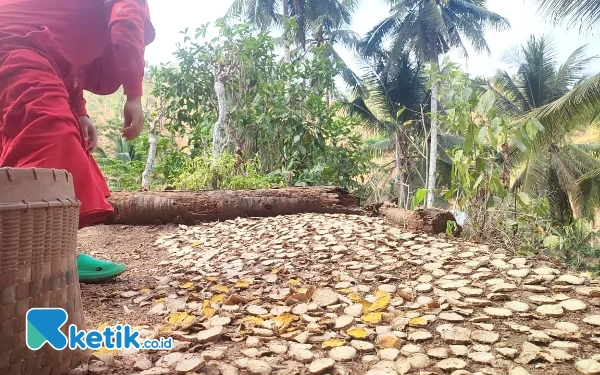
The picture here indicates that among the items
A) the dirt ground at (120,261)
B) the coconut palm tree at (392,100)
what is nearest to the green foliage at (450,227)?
the dirt ground at (120,261)

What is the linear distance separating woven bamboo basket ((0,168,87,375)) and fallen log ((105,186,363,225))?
6.36 ft

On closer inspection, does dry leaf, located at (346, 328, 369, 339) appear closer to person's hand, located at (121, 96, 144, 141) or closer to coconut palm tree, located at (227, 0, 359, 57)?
person's hand, located at (121, 96, 144, 141)

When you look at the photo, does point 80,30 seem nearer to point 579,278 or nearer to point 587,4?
point 579,278

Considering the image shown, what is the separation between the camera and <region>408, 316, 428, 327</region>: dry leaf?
1.04m

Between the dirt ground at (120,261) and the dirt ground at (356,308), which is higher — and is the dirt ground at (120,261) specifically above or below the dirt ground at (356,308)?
below

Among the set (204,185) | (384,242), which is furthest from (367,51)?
(384,242)

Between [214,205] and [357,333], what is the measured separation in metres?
1.82

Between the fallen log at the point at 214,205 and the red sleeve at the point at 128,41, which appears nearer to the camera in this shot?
the red sleeve at the point at 128,41

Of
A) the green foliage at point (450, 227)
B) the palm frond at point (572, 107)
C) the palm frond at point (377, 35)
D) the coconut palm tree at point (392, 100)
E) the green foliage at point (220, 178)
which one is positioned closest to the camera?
the green foliage at point (450, 227)

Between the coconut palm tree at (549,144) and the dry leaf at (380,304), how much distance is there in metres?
7.24

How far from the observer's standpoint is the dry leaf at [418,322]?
104cm

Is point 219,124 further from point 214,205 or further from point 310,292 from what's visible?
point 310,292

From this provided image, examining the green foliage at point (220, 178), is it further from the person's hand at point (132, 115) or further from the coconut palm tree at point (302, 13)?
the coconut palm tree at point (302, 13)

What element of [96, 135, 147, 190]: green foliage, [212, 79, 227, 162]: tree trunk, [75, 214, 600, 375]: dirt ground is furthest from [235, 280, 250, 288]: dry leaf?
[96, 135, 147, 190]: green foliage
